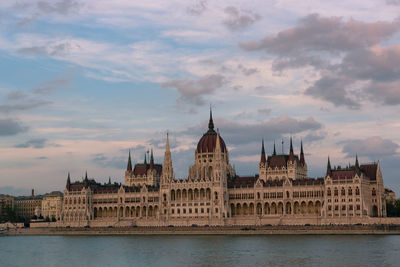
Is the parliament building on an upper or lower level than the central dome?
lower

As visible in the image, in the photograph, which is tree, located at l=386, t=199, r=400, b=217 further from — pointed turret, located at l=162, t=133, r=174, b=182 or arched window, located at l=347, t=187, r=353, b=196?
pointed turret, located at l=162, t=133, r=174, b=182

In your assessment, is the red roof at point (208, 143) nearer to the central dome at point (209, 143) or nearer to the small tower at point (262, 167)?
the central dome at point (209, 143)

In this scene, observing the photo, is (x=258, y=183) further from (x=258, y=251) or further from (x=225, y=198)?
(x=258, y=251)

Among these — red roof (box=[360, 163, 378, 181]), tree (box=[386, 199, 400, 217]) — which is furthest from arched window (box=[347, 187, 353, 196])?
tree (box=[386, 199, 400, 217])

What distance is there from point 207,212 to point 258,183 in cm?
1505

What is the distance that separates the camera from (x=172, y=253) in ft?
328

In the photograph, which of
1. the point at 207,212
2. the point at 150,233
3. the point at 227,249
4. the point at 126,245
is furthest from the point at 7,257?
the point at 207,212

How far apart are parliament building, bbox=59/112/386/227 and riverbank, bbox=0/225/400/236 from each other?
22.3ft

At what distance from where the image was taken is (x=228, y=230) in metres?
146

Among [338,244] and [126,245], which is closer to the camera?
[338,244]

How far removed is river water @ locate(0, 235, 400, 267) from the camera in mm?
86125

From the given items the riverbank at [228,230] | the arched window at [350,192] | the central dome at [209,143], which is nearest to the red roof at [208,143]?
the central dome at [209,143]

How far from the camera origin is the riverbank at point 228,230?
131m

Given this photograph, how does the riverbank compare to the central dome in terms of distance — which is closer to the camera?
the riverbank
